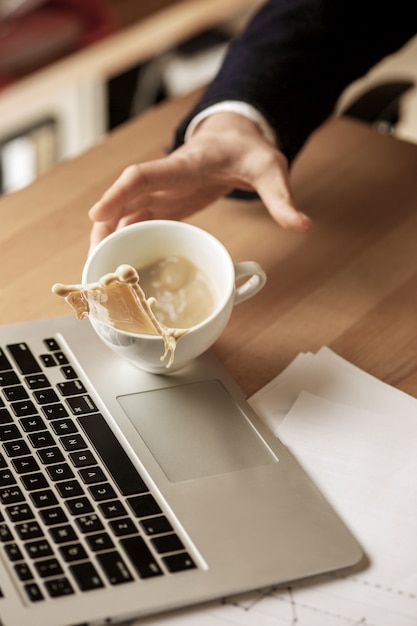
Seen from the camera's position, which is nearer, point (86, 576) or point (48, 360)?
point (86, 576)

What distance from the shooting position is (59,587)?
562 millimetres

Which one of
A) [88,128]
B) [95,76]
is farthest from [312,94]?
[88,128]

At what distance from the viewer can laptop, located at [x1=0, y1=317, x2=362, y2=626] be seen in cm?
57

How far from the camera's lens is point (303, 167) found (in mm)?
1021

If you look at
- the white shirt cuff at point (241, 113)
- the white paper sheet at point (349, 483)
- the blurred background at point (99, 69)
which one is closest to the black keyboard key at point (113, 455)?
the white paper sheet at point (349, 483)

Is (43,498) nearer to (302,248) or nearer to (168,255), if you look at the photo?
(168,255)

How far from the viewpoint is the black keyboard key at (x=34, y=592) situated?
56 centimetres

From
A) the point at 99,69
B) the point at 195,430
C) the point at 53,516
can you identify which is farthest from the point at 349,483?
the point at 99,69

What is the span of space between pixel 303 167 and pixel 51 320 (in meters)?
0.39

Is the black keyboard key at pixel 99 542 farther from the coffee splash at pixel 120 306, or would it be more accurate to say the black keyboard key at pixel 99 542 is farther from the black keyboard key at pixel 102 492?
the coffee splash at pixel 120 306

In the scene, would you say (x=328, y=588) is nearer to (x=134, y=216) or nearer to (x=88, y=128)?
(x=134, y=216)

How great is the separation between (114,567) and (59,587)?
1.5 inches

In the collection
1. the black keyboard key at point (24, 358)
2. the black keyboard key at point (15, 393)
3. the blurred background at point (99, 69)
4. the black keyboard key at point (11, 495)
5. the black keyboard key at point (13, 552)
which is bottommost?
the black keyboard key at point (13, 552)

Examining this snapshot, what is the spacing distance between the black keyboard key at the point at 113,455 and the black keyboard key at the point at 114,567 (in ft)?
0.19
